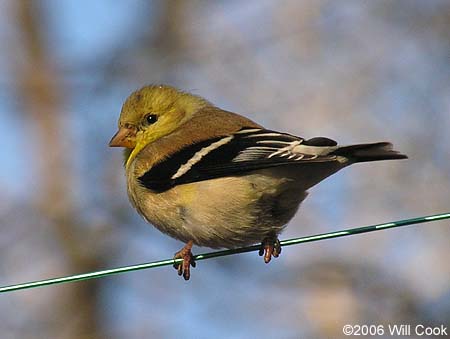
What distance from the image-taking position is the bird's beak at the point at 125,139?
6262mm

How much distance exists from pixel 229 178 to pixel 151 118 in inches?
48.6

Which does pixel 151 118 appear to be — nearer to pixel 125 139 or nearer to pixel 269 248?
pixel 125 139

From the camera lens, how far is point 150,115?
21.0ft

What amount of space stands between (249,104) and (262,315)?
7.94 ft

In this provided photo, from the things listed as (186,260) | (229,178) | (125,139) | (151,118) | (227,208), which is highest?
(151,118)

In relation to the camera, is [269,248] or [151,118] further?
[151,118]

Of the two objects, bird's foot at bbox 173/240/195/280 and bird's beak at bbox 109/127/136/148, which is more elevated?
bird's beak at bbox 109/127/136/148

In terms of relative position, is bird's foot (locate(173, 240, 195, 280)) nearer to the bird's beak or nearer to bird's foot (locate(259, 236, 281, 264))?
bird's foot (locate(259, 236, 281, 264))

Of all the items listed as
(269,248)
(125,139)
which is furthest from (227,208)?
(125,139)

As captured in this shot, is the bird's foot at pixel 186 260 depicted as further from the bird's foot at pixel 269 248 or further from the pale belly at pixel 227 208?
the bird's foot at pixel 269 248

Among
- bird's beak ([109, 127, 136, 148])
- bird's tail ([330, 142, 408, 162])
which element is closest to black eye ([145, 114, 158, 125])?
bird's beak ([109, 127, 136, 148])

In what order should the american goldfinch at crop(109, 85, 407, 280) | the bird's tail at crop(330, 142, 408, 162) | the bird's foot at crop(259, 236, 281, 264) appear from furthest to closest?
the bird's foot at crop(259, 236, 281, 264), the american goldfinch at crop(109, 85, 407, 280), the bird's tail at crop(330, 142, 408, 162)

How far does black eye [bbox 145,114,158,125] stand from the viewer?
636cm

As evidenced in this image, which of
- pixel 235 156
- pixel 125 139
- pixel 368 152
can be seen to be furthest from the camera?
pixel 125 139
